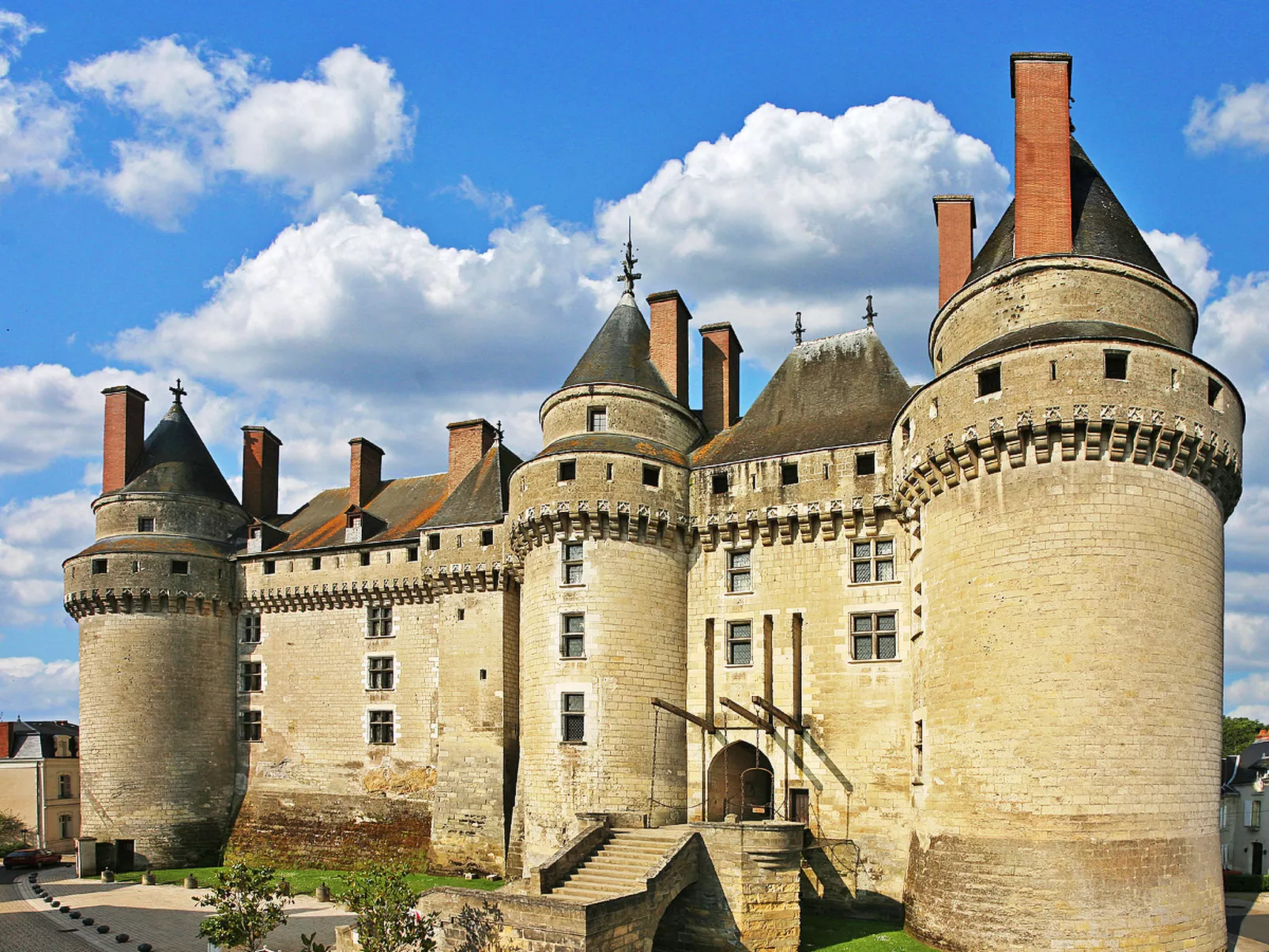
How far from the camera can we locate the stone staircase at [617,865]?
18547mm

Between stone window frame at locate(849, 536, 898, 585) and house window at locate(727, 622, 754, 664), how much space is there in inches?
105

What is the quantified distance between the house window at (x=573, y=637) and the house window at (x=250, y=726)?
13.8 m

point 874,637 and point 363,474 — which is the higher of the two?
point 363,474

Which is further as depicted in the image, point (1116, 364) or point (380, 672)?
point (380, 672)

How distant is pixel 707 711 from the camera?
23719 millimetres

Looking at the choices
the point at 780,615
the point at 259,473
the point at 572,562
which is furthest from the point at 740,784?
the point at 259,473

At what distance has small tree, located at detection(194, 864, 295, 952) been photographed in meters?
17.0

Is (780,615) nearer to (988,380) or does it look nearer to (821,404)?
(821,404)

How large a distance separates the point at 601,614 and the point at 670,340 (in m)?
7.58

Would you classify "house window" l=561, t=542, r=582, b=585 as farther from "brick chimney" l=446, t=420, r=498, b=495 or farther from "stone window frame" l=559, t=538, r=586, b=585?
"brick chimney" l=446, t=420, r=498, b=495

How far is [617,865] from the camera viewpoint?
19672 mm

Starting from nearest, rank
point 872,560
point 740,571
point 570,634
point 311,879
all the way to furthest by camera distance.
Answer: point 872,560
point 570,634
point 740,571
point 311,879

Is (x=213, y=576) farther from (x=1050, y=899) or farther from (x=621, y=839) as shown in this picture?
(x=1050, y=899)

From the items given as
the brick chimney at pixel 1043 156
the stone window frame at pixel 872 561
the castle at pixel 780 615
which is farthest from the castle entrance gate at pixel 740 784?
the brick chimney at pixel 1043 156
